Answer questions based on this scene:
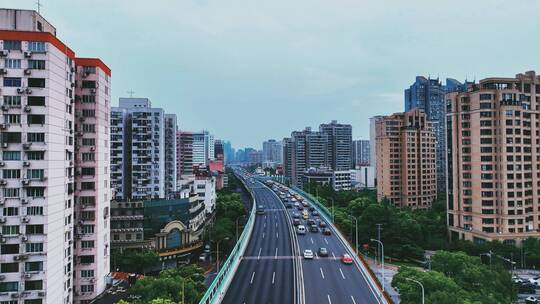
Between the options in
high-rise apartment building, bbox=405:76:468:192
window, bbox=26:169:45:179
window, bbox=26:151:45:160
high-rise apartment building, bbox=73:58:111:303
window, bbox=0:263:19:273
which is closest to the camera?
window, bbox=0:263:19:273

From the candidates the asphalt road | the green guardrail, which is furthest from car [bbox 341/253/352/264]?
the green guardrail

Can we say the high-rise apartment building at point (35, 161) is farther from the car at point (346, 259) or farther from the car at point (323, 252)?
the car at point (346, 259)

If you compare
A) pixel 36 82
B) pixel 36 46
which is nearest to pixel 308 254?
pixel 36 82

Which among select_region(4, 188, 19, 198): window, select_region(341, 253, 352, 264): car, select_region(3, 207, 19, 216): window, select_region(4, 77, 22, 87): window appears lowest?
select_region(341, 253, 352, 264): car

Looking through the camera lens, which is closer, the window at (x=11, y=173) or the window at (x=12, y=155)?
the window at (x=11, y=173)

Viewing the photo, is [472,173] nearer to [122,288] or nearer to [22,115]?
[122,288]

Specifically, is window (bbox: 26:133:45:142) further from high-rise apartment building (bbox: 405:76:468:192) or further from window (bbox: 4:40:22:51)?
high-rise apartment building (bbox: 405:76:468:192)

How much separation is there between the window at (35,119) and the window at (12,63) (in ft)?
15.7

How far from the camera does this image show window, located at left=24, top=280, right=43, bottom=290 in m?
33.7

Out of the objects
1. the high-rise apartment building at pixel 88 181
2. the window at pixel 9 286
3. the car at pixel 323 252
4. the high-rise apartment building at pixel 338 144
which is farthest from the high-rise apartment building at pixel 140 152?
the high-rise apartment building at pixel 338 144

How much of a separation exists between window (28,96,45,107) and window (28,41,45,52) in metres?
4.44

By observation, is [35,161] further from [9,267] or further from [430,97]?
[430,97]

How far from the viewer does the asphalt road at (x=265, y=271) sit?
39969 mm

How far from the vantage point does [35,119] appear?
34875 mm
